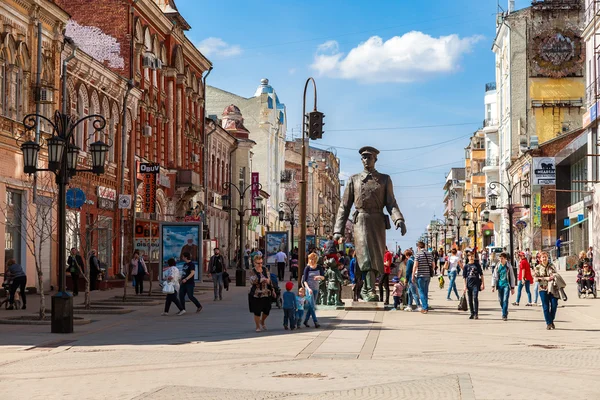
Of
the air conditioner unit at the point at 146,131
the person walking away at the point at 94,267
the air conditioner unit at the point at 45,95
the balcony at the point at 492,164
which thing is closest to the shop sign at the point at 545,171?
the balcony at the point at 492,164

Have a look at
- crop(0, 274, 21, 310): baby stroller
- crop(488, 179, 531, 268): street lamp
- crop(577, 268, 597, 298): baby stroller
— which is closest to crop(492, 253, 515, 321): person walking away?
crop(577, 268, 597, 298): baby stroller

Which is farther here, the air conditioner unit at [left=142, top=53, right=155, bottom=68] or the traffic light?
the air conditioner unit at [left=142, top=53, right=155, bottom=68]

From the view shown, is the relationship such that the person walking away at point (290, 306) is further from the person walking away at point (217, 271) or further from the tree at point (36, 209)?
the tree at point (36, 209)

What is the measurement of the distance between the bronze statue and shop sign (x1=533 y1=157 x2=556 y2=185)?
1671 inches

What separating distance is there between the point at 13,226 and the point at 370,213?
11.5m

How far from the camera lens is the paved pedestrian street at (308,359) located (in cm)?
1012

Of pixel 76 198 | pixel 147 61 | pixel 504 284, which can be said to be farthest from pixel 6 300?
pixel 147 61

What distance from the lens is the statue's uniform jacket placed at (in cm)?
2228

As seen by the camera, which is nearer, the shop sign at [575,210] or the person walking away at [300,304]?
the person walking away at [300,304]

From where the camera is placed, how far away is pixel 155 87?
46312 mm

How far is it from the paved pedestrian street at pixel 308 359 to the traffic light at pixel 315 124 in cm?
765

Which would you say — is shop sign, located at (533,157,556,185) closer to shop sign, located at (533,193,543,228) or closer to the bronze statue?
shop sign, located at (533,193,543,228)

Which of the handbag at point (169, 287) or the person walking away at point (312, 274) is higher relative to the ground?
the person walking away at point (312, 274)

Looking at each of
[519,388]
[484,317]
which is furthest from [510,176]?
[519,388]
